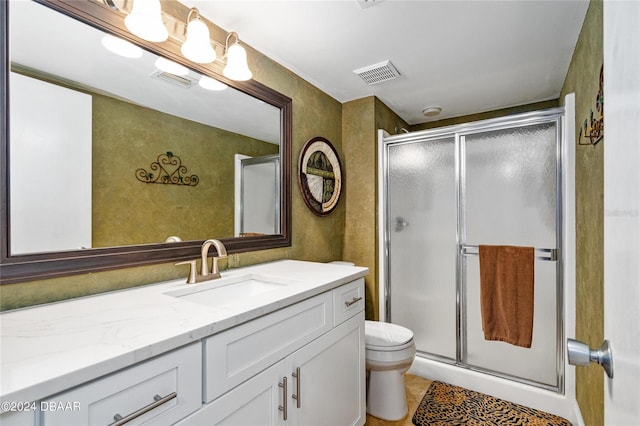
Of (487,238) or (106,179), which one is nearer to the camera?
(106,179)

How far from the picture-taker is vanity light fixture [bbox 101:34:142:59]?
1.19 m

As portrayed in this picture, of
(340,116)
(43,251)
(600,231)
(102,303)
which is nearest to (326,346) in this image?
(102,303)

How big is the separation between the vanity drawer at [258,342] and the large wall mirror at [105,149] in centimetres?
59

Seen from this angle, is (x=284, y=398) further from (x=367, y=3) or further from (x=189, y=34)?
(x=367, y=3)

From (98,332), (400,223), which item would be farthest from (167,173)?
(400,223)

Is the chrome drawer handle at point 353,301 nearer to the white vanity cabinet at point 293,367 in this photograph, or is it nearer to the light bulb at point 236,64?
the white vanity cabinet at point 293,367

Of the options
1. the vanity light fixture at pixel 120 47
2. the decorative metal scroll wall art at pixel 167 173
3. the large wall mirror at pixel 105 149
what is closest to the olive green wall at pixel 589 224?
the large wall mirror at pixel 105 149

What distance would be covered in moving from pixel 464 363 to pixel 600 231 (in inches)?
55.7

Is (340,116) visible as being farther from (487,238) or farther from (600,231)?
(600,231)

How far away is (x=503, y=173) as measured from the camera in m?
2.12

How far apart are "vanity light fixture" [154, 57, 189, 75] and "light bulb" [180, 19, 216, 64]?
6 centimetres

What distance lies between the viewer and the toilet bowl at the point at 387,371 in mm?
1798

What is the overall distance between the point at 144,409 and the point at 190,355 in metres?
0.14

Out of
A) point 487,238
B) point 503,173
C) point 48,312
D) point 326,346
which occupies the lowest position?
point 326,346
